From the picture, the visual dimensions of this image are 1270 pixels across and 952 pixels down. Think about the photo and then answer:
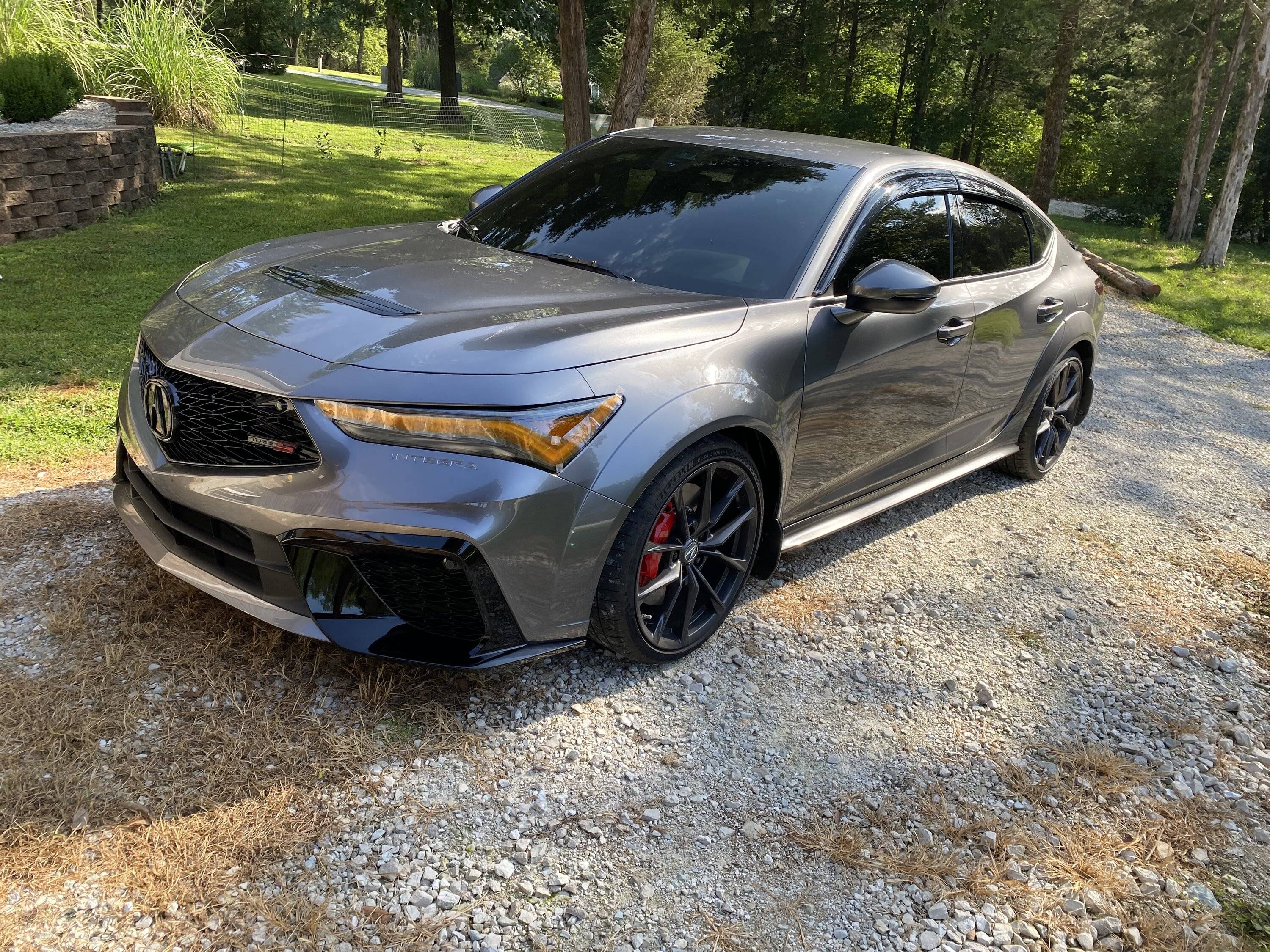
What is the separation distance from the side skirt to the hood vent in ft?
5.29

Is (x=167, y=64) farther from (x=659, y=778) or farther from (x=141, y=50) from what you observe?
(x=659, y=778)

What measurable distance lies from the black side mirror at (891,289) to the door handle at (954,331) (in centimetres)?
51

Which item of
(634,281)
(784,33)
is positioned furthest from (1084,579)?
(784,33)

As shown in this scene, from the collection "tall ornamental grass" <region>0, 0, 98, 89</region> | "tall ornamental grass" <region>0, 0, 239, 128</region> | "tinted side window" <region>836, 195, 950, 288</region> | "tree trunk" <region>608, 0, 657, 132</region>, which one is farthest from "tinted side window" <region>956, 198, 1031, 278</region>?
"tall ornamental grass" <region>0, 0, 239, 128</region>

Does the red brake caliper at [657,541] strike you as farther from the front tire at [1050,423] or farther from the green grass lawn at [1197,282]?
the green grass lawn at [1197,282]

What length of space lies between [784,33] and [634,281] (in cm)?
3334

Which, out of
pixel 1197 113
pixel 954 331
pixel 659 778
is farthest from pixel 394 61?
pixel 659 778

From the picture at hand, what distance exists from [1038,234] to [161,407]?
410 centimetres

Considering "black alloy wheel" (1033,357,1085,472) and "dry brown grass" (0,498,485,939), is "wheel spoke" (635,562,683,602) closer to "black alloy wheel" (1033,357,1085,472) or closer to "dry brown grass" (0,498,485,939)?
"dry brown grass" (0,498,485,939)

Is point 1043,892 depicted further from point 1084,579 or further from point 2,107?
point 2,107

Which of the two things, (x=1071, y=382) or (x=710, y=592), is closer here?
(x=710, y=592)

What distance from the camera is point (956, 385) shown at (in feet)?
13.3

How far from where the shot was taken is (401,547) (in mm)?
2453

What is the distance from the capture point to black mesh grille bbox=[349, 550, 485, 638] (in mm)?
2494
